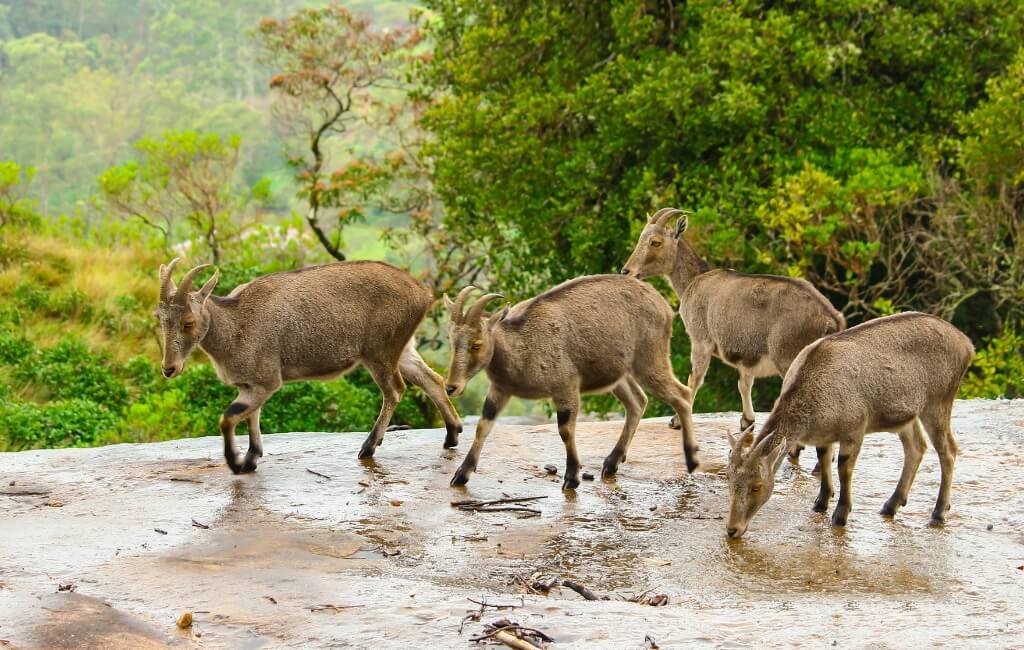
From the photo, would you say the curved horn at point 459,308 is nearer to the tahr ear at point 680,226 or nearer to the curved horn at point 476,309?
the curved horn at point 476,309

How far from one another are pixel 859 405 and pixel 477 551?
2.87 m

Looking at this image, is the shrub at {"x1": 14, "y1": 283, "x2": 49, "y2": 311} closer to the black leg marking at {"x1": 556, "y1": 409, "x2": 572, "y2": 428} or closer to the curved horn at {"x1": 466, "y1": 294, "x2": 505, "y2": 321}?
the curved horn at {"x1": 466, "y1": 294, "x2": 505, "y2": 321}

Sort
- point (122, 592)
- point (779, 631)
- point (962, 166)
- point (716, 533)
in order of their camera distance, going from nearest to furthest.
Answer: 1. point (779, 631)
2. point (122, 592)
3. point (716, 533)
4. point (962, 166)

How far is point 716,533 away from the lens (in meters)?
8.70

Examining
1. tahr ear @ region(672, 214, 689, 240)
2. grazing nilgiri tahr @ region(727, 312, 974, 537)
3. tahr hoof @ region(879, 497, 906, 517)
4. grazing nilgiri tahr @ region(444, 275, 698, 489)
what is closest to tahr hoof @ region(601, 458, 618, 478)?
grazing nilgiri tahr @ region(444, 275, 698, 489)

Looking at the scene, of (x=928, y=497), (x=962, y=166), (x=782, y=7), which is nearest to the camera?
(x=928, y=497)

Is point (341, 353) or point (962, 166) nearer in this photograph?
point (341, 353)

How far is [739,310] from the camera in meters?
11.1

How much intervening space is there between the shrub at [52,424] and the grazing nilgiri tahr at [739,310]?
749 centimetres

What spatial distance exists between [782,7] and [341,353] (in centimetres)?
1026

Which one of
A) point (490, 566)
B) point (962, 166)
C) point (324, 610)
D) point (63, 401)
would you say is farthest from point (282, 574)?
point (962, 166)

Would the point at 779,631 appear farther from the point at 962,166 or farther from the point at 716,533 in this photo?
the point at 962,166

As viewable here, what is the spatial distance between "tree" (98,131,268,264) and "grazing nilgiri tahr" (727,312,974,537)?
1592 cm

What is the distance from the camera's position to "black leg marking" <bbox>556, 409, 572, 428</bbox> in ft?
32.0
